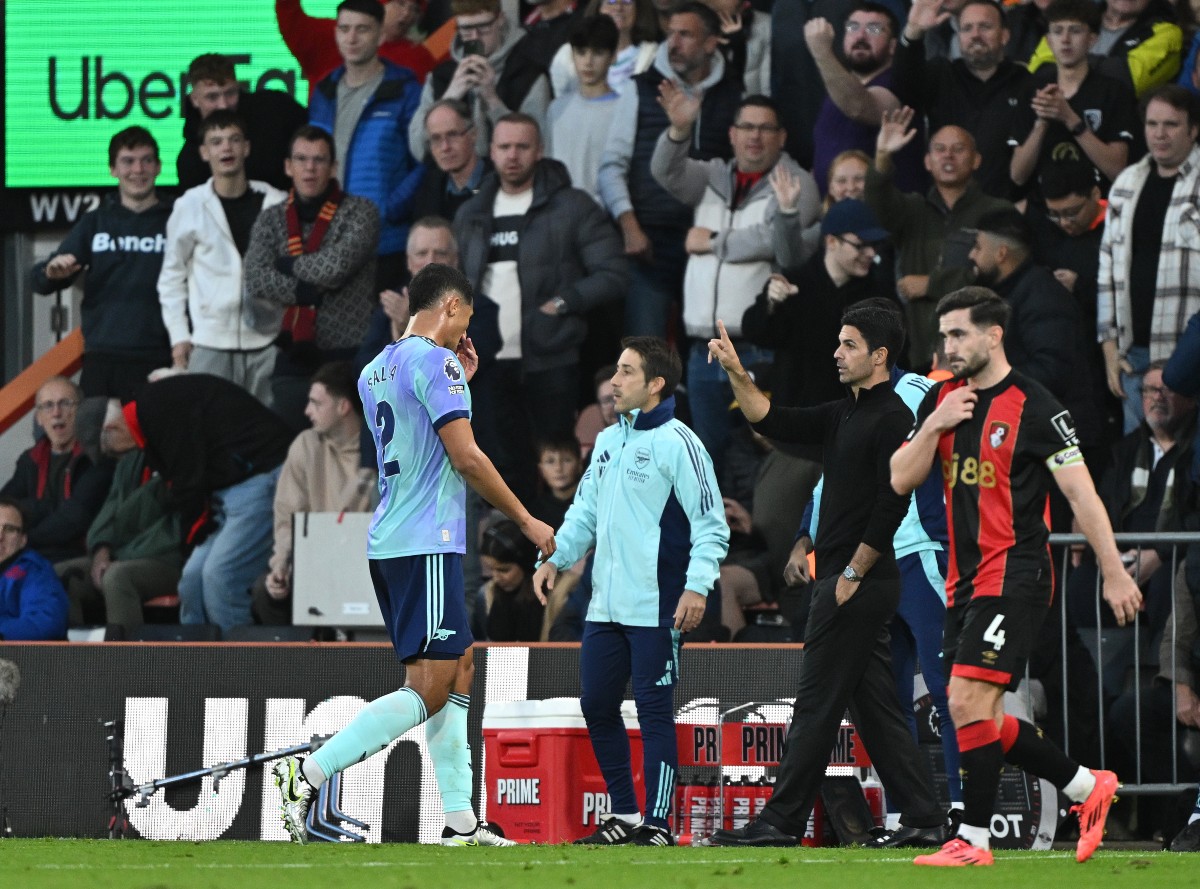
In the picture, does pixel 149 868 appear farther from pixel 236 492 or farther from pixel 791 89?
pixel 791 89

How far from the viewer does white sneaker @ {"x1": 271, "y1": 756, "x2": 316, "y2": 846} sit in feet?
25.1

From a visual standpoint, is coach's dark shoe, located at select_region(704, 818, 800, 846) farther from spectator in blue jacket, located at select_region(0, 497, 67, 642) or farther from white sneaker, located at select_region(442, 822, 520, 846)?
spectator in blue jacket, located at select_region(0, 497, 67, 642)

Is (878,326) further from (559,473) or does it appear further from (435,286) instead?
(559,473)

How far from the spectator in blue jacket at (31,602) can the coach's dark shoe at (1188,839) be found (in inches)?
266

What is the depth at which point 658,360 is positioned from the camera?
894 cm

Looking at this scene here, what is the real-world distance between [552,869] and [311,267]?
7.65 m

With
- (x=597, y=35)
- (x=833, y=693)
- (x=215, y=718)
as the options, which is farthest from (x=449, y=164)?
(x=833, y=693)

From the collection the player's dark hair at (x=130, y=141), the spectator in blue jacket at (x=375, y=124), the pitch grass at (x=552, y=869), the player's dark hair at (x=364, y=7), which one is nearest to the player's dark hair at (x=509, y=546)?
the spectator in blue jacket at (x=375, y=124)

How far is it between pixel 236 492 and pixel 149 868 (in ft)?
22.2

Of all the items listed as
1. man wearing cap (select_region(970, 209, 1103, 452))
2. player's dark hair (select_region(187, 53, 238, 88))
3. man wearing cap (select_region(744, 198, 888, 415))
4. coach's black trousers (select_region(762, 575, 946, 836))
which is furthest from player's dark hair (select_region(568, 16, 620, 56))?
coach's black trousers (select_region(762, 575, 946, 836))

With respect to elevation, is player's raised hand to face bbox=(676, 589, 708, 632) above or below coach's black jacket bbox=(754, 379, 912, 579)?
below

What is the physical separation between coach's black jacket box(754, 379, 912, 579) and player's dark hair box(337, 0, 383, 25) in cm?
731

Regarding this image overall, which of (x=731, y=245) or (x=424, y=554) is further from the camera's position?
(x=731, y=245)

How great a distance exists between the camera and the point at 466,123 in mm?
13555
